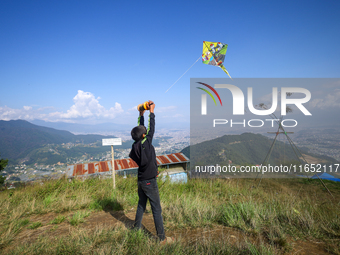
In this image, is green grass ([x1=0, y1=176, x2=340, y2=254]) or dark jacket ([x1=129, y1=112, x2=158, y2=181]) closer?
green grass ([x1=0, y1=176, x2=340, y2=254])

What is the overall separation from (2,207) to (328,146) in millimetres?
22197

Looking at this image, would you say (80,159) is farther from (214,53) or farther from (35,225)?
(214,53)

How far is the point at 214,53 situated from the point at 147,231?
624 centimetres

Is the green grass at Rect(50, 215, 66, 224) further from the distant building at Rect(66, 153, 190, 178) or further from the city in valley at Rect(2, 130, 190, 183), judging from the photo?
the city in valley at Rect(2, 130, 190, 183)

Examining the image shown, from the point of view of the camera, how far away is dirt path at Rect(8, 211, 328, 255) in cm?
266

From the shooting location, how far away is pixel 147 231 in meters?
3.40

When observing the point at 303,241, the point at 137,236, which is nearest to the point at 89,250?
the point at 137,236

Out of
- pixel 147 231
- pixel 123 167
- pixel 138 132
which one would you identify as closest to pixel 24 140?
pixel 123 167

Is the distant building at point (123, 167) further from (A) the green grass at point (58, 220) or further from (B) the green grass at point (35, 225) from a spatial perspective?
(B) the green grass at point (35, 225)

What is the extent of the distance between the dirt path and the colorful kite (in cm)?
538

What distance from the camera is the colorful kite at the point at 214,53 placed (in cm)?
641

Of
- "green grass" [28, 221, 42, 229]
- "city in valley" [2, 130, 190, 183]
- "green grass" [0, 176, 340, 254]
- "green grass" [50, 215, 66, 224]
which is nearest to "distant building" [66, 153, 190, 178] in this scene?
"city in valley" [2, 130, 190, 183]

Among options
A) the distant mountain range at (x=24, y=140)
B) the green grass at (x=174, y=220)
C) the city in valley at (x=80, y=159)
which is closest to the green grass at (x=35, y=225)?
the green grass at (x=174, y=220)

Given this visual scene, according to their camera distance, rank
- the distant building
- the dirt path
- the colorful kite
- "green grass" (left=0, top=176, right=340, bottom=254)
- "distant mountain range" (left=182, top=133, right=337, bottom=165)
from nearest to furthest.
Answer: "green grass" (left=0, top=176, right=340, bottom=254) < the dirt path < the colorful kite < the distant building < "distant mountain range" (left=182, top=133, right=337, bottom=165)
